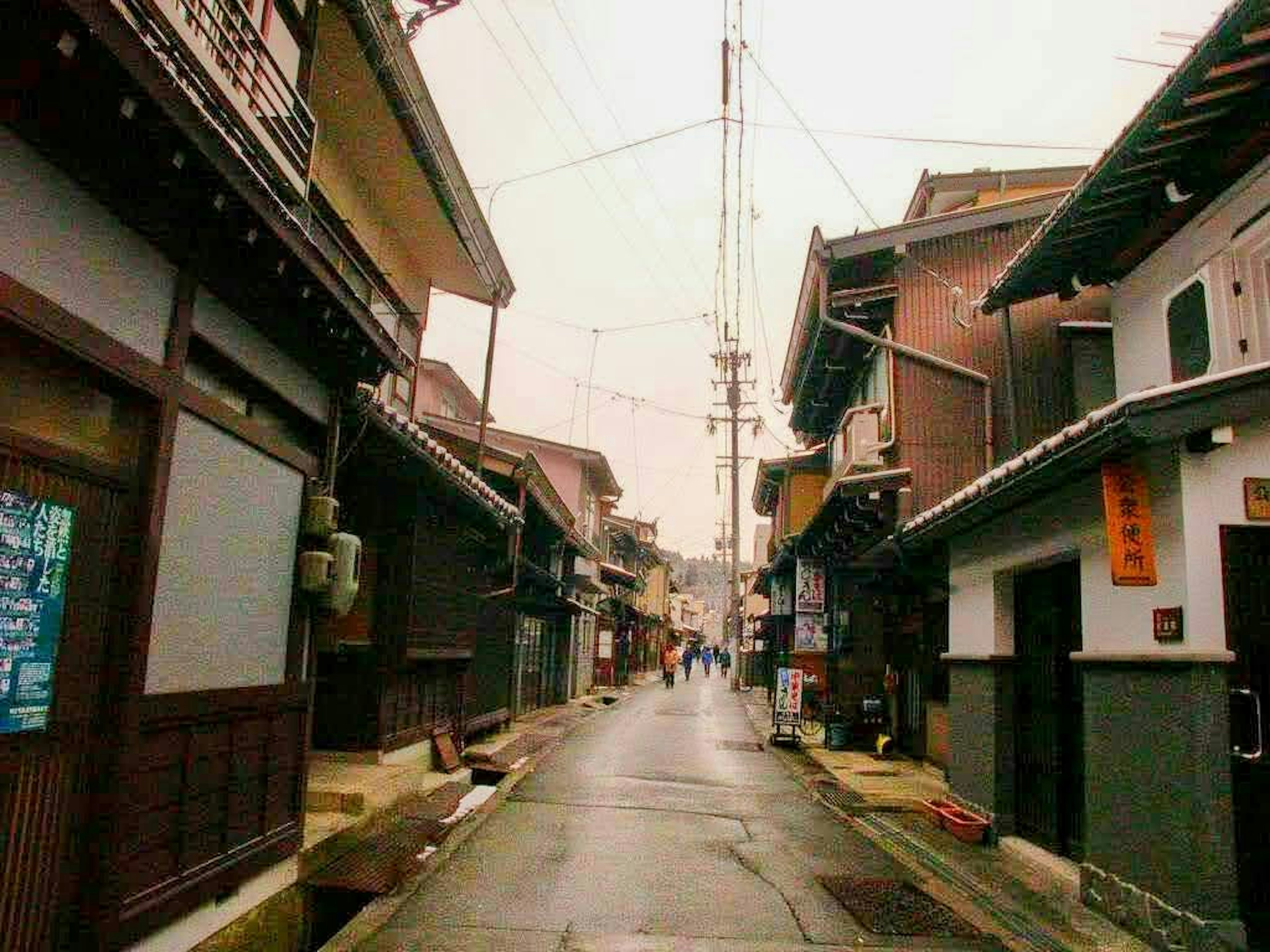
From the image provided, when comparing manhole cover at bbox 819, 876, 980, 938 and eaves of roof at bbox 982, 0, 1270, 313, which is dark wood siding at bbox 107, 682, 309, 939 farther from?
eaves of roof at bbox 982, 0, 1270, 313

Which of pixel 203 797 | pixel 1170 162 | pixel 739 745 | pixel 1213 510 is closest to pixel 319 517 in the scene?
pixel 203 797

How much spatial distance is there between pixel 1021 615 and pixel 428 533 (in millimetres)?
8843

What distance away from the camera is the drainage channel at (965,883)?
7.70 m

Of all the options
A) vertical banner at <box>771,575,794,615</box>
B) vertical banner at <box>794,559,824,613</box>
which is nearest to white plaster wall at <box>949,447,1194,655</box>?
vertical banner at <box>794,559,824,613</box>

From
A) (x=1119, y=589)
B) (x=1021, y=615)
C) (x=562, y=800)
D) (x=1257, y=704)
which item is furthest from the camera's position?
(x=562, y=800)

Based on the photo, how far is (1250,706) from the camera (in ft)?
24.1

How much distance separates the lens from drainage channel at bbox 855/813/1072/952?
770 cm

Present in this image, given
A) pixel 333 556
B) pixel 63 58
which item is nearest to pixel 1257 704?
pixel 333 556

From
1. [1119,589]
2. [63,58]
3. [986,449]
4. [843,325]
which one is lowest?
[1119,589]

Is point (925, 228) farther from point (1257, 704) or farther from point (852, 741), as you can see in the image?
point (1257, 704)

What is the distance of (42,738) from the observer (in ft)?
16.4

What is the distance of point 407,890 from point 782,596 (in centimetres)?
2829

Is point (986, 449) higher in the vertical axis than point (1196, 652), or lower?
higher

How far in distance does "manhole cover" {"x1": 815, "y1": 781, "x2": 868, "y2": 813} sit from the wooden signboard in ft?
25.4
